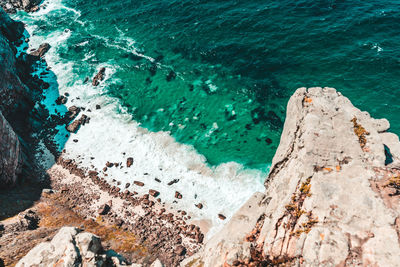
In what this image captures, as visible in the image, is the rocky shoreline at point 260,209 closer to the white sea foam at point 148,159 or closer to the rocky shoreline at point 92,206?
the rocky shoreline at point 92,206

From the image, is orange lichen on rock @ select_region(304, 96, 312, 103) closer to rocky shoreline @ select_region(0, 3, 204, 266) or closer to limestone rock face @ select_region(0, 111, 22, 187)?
rocky shoreline @ select_region(0, 3, 204, 266)

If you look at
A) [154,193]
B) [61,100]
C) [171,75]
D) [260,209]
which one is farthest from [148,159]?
[61,100]

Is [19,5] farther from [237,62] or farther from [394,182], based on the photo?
[394,182]

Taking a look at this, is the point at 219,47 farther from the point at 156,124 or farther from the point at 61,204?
the point at 61,204

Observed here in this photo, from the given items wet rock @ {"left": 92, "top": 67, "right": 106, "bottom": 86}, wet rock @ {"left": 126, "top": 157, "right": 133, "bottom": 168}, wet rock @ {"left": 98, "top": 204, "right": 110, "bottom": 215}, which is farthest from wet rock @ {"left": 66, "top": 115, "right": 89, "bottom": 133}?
wet rock @ {"left": 98, "top": 204, "right": 110, "bottom": 215}

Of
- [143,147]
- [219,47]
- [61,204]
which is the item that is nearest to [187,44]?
[219,47]
